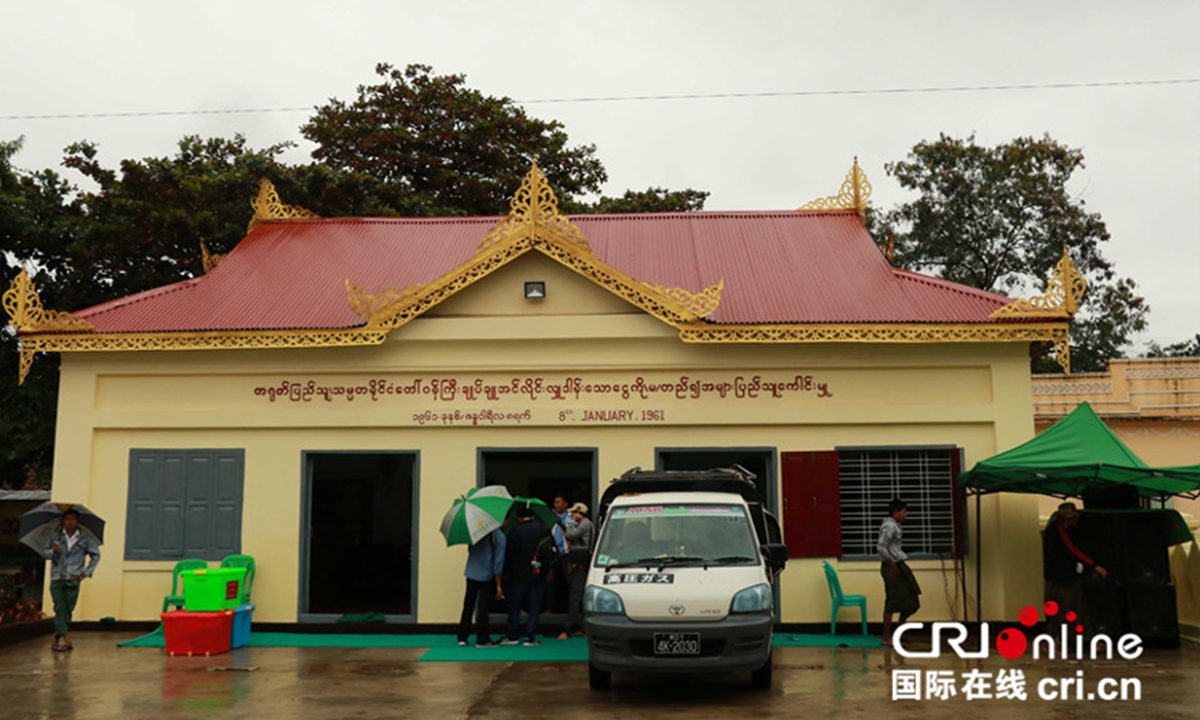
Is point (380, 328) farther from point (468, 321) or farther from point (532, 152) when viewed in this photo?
point (532, 152)

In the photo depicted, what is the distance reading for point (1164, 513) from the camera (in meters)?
12.8

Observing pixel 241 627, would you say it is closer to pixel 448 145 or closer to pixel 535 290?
pixel 535 290

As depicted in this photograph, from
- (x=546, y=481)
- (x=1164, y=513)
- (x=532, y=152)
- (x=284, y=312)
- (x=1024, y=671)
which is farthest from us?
(x=532, y=152)

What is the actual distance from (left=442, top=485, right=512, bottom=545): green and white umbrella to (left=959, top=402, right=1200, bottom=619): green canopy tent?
586 centimetres

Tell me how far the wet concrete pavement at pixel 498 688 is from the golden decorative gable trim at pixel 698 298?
438 centimetres

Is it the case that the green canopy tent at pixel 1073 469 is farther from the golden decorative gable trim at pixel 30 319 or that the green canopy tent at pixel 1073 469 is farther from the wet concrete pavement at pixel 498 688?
the golden decorative gable trim at pixel 30 319

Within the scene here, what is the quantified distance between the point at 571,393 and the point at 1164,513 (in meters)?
7.68

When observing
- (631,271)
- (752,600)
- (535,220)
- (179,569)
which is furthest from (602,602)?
(631,271)

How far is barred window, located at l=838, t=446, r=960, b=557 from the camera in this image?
13914 mm

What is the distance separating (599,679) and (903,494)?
5.93 m

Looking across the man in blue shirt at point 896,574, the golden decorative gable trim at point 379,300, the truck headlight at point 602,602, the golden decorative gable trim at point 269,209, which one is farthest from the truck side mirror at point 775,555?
the golden decorative gable trim at point 269,209

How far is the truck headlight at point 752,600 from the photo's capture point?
30.9ft

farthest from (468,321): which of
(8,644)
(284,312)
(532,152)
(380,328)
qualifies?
(532,152)

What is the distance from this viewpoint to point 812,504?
1384 cm
